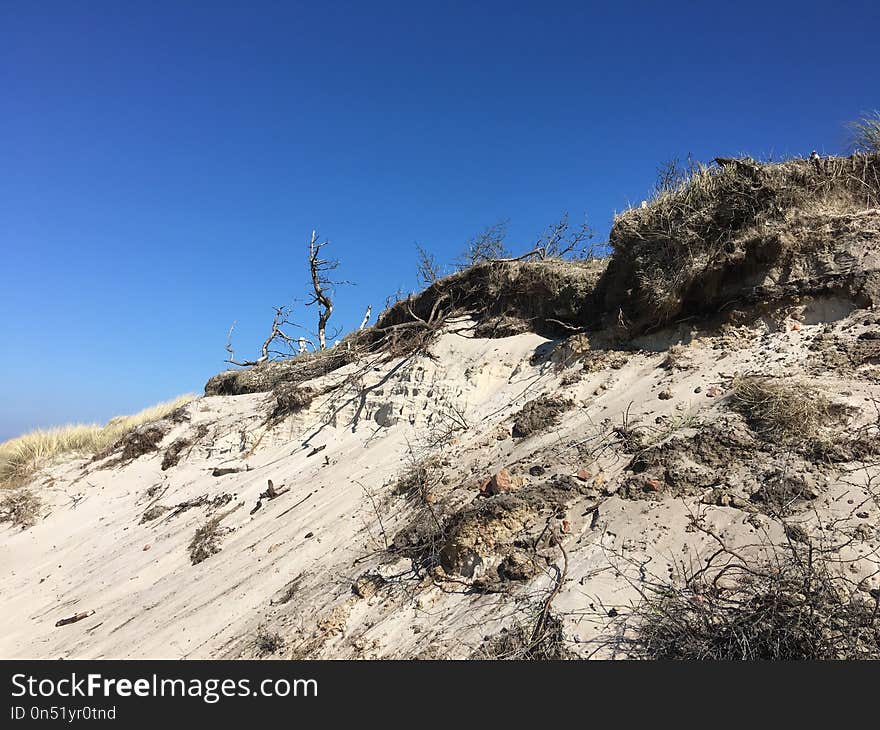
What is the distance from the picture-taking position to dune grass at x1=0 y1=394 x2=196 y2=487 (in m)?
12.1

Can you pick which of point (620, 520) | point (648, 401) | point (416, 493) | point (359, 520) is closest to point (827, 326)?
point (648, 401)

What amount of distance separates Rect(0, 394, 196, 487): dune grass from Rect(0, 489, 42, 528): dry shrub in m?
1.02

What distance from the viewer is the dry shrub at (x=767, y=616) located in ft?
8.75

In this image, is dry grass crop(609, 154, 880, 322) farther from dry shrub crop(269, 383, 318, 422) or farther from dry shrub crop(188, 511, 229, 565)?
dry shrub crop(188, 511, 229, 565)

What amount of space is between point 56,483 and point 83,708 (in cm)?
942

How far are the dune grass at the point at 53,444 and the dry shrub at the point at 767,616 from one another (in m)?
11.4

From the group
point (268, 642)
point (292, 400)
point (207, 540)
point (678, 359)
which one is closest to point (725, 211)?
point (678, 359)

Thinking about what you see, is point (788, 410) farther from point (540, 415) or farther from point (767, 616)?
point (540, 415)

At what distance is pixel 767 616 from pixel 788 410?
192cm

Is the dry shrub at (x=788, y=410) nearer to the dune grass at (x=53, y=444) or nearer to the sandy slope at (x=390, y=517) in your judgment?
the sandy slope at (x=390, y=517)

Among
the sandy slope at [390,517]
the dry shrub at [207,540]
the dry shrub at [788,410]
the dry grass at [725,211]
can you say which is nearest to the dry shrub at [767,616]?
the sandy slope at [390,517]

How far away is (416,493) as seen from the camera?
18.5 feet

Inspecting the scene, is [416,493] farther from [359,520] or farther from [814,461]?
[814,461]

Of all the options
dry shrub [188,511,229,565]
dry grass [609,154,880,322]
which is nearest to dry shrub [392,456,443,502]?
dry shrub [188,511,229,565]
